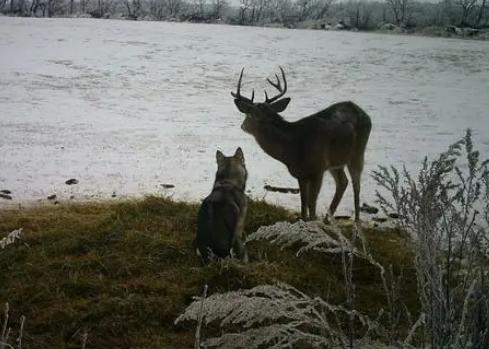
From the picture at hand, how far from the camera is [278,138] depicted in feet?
25.6

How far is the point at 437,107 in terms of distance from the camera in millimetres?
15539

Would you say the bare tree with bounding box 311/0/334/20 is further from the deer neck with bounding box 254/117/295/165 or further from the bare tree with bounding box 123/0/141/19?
the deer neck with bounding box 254/117/295/165

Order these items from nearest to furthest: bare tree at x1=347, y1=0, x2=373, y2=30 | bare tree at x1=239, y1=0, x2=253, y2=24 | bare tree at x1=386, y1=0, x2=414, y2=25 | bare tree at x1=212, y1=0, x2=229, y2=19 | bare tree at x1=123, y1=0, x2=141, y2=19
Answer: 1. bare tree at x1=347, y1=0, x2=373, y2=30
2. bare tree at x1=386, y1=0, x2=414, y2=25
3. bare tree at x1=239, y1=0, x2=253, y2=24
4. bare tree at x1=212, y1=0, x2=229, y2=19
5. bare tree at x1=123, y1=0, x2=141, y2=19

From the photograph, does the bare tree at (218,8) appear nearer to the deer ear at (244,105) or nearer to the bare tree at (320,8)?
the bare tree at (320,8)

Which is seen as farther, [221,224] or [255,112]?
[255,112]

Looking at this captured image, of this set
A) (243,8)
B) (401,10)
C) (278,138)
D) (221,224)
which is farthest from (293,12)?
(221,224)

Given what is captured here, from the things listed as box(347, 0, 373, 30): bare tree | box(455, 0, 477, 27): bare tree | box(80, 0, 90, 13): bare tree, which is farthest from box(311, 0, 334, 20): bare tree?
box(80, 0, 90, 13): bare tree

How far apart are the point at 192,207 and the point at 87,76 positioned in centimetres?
1184

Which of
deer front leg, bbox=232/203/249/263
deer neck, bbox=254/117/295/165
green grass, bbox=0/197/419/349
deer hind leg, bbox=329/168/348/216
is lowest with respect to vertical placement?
green grass, bbox=0/197/419/349

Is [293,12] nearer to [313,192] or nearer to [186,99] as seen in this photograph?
[186,99]

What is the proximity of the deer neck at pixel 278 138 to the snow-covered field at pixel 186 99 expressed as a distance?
33.9 inches

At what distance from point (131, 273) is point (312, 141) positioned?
2.85 m

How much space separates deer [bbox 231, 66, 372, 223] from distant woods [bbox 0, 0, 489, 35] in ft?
94.5

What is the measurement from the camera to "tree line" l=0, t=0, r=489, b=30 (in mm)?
40281
